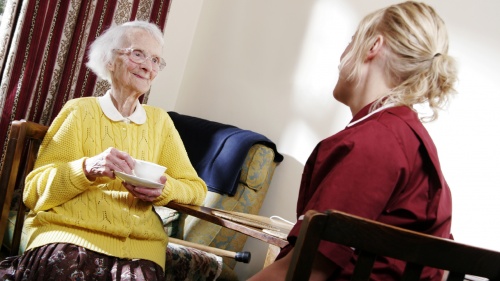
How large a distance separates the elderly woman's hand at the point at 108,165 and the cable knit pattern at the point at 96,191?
0.11 feet

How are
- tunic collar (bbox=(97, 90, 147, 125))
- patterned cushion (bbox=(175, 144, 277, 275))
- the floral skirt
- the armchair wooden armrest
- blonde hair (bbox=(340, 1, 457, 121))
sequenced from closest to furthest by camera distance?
1. blonde hair (bbox=(340, 1, 457, 121))
2. the armchair wooden armrest
3. the floral skirt
4. tunic collar (bbox=(97, 90, 147, 125))
5. patterned cushion (bbox=(175, 144, 277, 275))

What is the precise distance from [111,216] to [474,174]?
147 cm

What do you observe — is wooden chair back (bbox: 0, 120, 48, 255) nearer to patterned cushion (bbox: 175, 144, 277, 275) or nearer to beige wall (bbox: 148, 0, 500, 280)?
patterned cushion (bbox: 175, 144, 277, 275)

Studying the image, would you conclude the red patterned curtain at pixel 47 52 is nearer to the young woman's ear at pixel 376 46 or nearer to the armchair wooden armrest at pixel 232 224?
the armchair wooden armrest at pixel 232 224

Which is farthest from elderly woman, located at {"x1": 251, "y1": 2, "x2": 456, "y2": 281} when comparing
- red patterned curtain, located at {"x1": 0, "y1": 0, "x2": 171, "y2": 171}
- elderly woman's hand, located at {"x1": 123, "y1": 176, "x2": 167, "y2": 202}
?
red patterned curtain, located at {"x1": 0, "y1": 0, "x2": 171, "y2": 171}

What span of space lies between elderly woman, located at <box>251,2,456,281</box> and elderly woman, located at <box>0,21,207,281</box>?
34.9 inches

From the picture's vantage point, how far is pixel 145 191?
206cm

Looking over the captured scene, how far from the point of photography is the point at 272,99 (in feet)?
11.8

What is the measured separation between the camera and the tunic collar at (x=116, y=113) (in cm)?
226

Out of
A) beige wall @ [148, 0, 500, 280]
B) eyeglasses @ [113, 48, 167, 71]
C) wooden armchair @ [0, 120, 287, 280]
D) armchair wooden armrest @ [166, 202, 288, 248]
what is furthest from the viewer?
beige wall @ [148, 0, 500, 280]

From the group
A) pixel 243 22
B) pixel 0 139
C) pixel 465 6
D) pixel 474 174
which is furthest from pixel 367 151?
pixel 243 22

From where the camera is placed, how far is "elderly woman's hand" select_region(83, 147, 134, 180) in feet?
6.34

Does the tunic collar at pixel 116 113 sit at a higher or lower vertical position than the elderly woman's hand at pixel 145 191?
higher

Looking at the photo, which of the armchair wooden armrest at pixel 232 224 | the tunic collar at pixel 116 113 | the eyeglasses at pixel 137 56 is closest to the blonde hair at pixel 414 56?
the armchair wooden armrest at pixel 232 224
